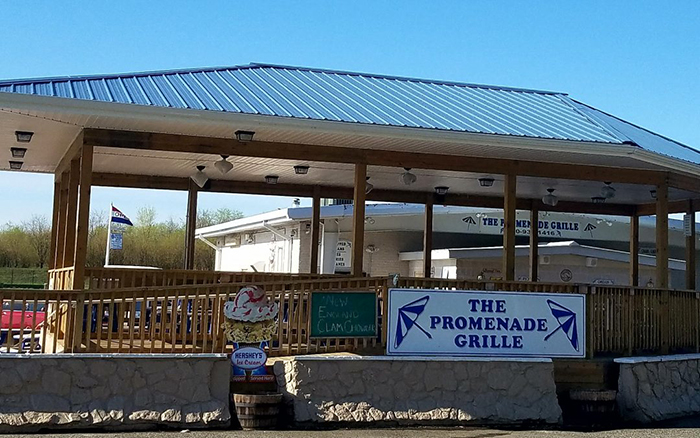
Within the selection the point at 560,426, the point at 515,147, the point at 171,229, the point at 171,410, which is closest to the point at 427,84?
the point at 515,147

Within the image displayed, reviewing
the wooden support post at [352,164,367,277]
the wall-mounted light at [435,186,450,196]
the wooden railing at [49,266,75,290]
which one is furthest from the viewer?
the wall-mounted light at [435,186,450,196]

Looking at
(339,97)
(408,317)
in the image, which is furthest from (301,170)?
(408,317)

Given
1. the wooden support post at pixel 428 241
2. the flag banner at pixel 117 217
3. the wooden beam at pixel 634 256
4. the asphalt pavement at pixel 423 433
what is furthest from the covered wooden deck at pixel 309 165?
the flag banner at pixel 117 217

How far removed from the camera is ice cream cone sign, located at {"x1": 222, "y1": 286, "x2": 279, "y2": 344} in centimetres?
1180

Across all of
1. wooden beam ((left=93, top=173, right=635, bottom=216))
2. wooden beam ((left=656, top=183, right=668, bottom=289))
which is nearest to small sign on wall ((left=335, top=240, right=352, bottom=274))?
wooden beam ((left=93, top=173, right=635, bottom=216))

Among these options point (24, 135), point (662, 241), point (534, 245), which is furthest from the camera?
point (534, 245)

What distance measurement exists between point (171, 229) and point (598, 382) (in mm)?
48477

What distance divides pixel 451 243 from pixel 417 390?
42.8ft

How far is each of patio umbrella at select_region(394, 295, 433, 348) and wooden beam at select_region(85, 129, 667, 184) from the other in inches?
95.3

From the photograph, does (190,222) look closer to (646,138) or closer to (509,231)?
(509,231)

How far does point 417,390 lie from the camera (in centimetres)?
1212

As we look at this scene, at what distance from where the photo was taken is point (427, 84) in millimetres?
17328

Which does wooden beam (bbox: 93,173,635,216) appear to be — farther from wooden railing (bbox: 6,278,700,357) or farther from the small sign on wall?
wooden railing (bbox: 6,278,700,357)

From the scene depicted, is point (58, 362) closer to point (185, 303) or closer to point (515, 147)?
point (185, 303)
